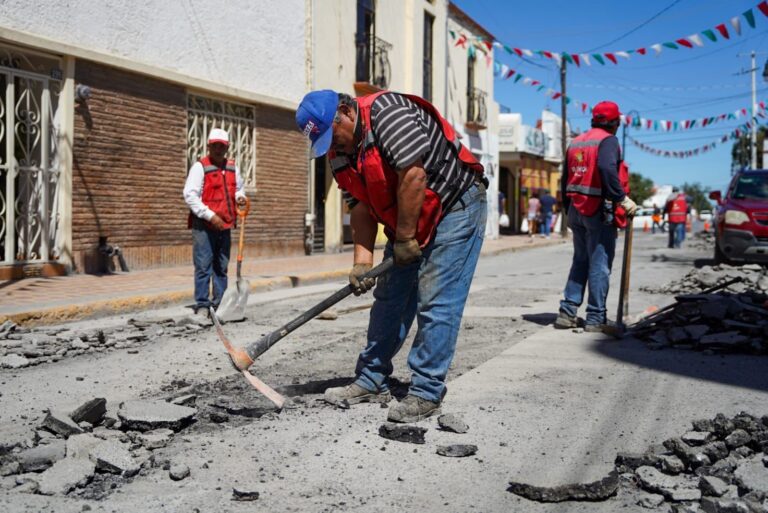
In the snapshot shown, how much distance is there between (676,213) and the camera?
20.5 metres

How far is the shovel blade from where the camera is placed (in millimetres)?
7102

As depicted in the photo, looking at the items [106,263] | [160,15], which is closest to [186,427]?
[106,263]

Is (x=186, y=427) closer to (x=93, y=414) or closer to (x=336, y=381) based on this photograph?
(x=93, y=414)

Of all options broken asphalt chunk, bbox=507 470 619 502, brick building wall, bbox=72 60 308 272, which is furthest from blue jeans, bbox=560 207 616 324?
brick building wall, bbox=72 60 308 272

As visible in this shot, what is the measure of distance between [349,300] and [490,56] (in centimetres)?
2137

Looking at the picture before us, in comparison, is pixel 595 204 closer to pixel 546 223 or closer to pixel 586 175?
pixel 586 175

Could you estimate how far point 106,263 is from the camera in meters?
11.0

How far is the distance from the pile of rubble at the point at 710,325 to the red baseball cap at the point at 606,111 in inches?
62.0

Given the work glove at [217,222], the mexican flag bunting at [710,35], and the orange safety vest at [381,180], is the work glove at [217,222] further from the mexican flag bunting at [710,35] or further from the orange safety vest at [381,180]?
the mexican flag bunting at [710,35]

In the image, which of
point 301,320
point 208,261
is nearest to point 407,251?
point 301,320

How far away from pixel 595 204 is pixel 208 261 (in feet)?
11.6

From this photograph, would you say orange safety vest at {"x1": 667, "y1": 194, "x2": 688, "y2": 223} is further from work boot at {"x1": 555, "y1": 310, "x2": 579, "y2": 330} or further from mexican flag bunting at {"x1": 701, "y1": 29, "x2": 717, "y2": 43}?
work boot at {"x1": 555, "y1": 310, "x2": 579, "y2": 330}

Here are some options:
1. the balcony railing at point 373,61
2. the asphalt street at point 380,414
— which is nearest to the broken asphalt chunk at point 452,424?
the asphalt street at point 380,414

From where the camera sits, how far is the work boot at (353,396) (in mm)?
3951
